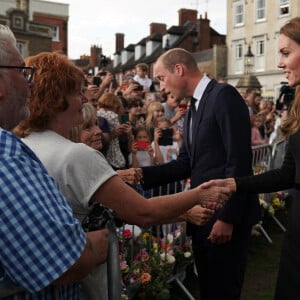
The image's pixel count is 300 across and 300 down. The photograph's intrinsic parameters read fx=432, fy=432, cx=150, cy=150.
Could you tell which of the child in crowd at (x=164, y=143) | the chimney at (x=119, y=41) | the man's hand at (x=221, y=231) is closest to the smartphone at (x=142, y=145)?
the child in crowd at (x=164, y=143)

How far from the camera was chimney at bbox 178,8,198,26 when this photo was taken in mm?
43469

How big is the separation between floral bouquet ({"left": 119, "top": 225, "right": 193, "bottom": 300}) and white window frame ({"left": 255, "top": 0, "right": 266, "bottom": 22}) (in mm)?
30371

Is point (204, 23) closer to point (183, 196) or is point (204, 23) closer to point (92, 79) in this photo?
point (92, 79)

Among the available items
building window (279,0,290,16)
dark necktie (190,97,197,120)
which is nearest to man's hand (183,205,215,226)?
dark necktie (190,97,197,120)

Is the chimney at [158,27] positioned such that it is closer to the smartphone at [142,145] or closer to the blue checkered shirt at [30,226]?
the smartphone at [142,145]

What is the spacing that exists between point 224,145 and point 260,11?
105 ft

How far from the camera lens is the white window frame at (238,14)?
1314 inches

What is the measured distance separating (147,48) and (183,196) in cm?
4502

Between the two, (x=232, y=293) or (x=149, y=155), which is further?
(x=149, y=155)

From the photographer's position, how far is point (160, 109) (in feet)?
22.9

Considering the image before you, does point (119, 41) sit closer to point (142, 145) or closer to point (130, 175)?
point (142, 145)

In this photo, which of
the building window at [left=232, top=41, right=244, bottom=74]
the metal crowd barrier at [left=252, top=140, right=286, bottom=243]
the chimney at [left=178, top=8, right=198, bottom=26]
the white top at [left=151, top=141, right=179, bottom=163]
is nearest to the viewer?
the white top at [left=151, top=141, right=179, bottom=163]

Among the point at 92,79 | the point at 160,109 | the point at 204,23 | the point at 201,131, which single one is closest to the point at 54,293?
the point at 201,131

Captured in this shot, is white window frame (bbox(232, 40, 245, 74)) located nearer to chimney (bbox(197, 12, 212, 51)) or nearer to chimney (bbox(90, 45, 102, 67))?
chimney (bbox(197, 12, 212, 51))
